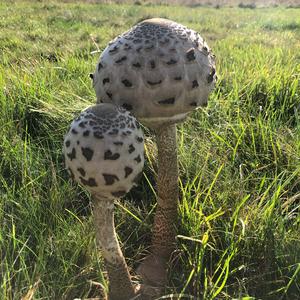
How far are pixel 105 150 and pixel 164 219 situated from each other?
0.84 meters

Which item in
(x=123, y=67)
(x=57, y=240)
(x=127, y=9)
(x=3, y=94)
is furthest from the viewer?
(x=127, y=9)

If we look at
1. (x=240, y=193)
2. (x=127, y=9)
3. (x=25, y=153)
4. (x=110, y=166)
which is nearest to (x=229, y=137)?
(x=240, y=193)

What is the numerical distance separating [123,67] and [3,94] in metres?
1.75

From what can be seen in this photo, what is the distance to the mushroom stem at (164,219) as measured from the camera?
2096mm

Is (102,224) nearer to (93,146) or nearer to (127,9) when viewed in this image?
(93,146)

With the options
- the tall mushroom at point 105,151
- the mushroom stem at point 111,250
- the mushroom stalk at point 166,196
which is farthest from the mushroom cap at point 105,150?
the mushroom stalk at point 166,196

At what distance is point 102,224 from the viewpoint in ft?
5.76

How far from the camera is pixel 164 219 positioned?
219 centimetres

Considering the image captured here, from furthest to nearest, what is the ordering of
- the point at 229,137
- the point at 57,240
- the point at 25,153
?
the point at 229,137, the point at 25,153, the point at 57,240

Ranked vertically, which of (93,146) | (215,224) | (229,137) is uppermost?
(93,146)

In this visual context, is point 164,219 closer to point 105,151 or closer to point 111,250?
point 111,250

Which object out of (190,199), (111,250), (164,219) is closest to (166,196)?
(164,219)

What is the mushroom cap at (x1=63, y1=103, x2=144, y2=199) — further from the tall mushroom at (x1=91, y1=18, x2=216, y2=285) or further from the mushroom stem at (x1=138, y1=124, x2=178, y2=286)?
the mushroom stem at (x1=138, y1=124, x2=178, y2=286)

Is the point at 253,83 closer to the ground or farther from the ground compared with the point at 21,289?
farther from the ground
